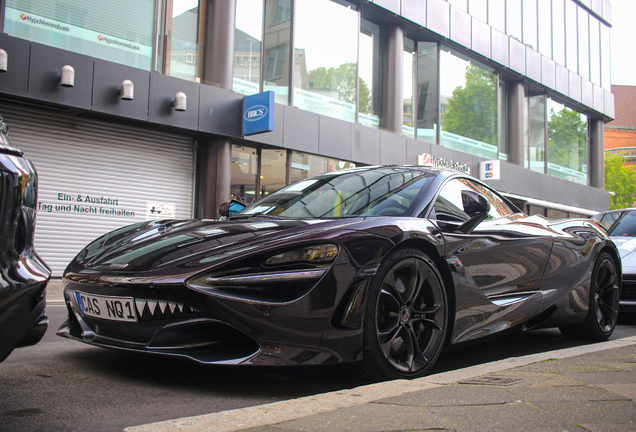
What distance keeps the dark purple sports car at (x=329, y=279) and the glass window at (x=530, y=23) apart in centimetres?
2222

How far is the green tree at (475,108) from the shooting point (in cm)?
2067

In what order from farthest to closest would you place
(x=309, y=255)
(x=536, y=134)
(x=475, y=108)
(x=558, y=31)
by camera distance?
(x=558, y=31)
(x=536, y=134)
(x=475, y=108)
(x=309, y=255)

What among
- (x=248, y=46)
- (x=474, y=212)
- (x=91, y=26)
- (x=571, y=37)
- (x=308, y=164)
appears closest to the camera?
(x=474, y=212)

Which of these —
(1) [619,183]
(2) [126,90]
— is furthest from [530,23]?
(1) [619,183]

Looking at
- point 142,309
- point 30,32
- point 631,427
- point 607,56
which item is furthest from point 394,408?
point 607,56

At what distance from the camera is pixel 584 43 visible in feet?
91.0

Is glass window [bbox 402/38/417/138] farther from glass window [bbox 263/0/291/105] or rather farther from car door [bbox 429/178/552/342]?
car door [bbox 429/178/552/342]

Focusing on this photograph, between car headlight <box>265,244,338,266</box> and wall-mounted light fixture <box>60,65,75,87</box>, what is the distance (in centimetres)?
926

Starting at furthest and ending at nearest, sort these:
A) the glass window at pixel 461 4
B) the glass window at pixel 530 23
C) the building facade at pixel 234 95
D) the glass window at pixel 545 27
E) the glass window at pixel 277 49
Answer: the glass window at pixel 545 27 → the glass window at pixel 530 23 → the glass window at pixel 461 4 → the glass window at pixel 277 49 → the building facade at pixel 234 95

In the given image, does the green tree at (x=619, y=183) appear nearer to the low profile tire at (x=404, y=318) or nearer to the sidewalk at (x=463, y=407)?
the low profile tire at (x=404, y=318)

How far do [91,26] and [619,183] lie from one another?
161 ft

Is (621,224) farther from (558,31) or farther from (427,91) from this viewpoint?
(558,31)

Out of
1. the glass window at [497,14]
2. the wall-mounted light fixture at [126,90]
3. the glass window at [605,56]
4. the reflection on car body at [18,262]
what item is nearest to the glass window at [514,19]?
the glass window at [497,14]

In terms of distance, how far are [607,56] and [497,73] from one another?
10.8 metres
